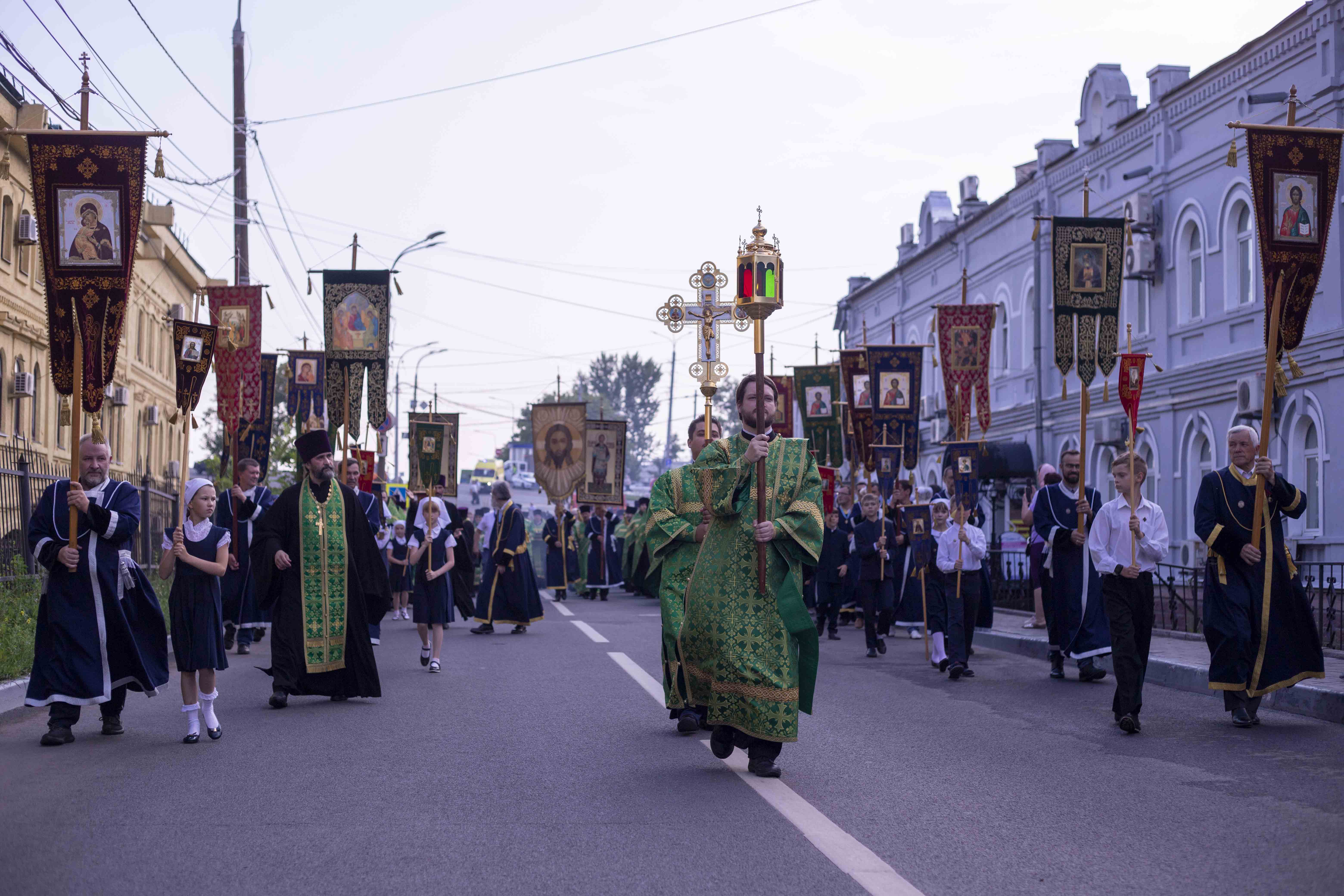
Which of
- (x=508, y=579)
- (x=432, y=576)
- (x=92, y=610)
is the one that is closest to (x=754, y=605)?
(x=92, y=610)

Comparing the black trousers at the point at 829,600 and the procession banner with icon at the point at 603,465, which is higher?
the procession banner with icon at the point at 603,465

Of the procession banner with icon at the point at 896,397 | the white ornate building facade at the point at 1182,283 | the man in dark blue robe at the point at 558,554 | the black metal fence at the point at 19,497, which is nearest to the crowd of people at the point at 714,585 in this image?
the black metal fence at the point at 19,497

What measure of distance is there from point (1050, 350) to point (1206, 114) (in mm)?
7198

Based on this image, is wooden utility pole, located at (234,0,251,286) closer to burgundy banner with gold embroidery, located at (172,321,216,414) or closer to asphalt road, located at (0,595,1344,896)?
burgundy banner with gold embroidery, located at (172,321,216,414)

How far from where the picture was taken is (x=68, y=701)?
29.2ft

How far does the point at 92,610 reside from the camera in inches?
356

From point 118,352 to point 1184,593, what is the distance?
12892 millimetres

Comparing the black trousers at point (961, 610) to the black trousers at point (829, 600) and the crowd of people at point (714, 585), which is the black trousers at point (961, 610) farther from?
the black trousers at point (829, 600)

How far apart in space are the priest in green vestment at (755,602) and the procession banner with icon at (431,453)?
32.8ft

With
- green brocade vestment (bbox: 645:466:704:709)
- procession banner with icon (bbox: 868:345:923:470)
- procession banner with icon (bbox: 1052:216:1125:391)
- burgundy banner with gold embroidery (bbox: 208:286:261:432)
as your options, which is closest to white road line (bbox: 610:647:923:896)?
green brocade vestment (bbox: 645:466:704:709)

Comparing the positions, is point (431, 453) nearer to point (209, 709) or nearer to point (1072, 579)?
point (1072, 579)

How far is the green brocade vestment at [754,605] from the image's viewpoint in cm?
735

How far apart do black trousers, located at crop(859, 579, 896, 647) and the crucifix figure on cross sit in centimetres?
350

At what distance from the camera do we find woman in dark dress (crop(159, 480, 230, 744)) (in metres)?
9.05
